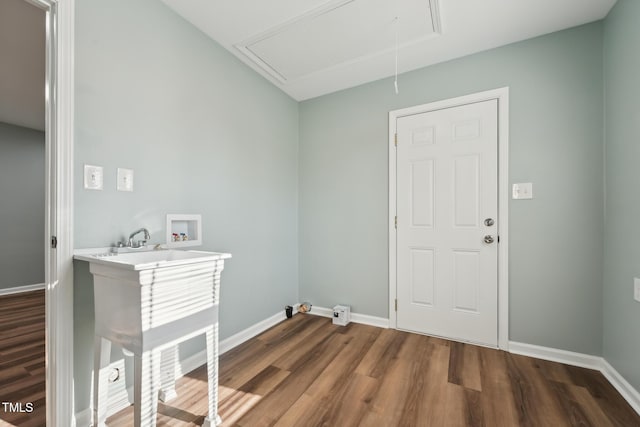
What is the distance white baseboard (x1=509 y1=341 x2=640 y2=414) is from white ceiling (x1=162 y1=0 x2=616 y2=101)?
243 cm

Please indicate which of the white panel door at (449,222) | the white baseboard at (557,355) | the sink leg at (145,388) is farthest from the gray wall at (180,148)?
the white baseboard at (557,355)

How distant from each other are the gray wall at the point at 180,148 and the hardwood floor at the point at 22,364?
429mm

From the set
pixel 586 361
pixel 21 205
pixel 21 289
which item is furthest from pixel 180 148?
pixel 21 289

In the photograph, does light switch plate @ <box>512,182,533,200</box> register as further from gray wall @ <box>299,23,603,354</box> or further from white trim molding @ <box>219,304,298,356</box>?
white trim molding @ <box>219,304,298,356</box>

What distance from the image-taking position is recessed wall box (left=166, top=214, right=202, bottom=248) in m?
1.80

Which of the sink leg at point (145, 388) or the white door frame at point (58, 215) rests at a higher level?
the white door frame at point (58, 215)

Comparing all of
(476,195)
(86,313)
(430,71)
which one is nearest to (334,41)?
(430,71)

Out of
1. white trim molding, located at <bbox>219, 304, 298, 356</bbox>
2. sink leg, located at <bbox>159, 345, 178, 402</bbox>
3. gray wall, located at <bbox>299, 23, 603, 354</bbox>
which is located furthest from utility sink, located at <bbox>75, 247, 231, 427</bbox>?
gray wall, located at <bbox>299, 23, 603, 354</bbox>

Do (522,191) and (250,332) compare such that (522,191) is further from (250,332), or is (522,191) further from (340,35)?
(250,332)

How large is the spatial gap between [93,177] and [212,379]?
1237 millimetres

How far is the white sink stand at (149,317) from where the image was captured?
1.11m

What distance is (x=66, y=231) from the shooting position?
131 centimetres

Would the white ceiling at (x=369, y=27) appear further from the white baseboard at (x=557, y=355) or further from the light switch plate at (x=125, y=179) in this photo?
the white baseboard at (x=557, y=355)

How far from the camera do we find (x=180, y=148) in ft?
6.19
